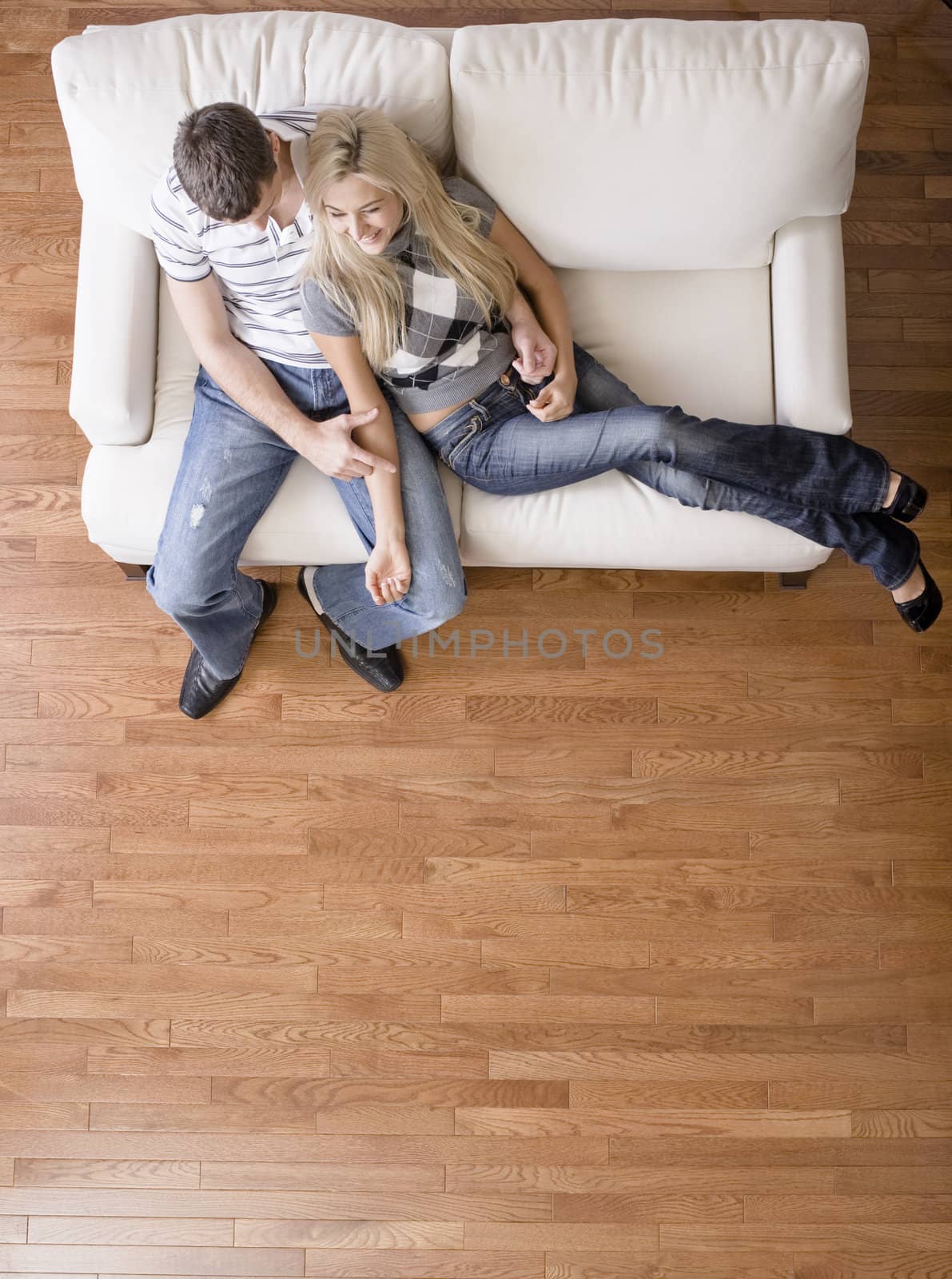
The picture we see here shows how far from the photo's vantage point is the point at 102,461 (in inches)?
67.5

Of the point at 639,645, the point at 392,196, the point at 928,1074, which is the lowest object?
the point at 928,1074

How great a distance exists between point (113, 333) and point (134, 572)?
0.50 metres

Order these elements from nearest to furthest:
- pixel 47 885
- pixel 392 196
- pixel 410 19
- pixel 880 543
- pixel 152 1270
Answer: pixel 392 196 < pixel 880 543 < pixel 152 1270 < pixel 47 885 < pixel 410 19

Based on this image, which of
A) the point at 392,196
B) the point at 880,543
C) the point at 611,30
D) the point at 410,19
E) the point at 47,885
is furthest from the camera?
the point at 410,19

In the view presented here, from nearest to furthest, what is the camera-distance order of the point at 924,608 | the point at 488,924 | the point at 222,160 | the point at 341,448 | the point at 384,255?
1. the point at 222,160
2. the point at 384,255
3. the point at 341,448
4. the point at 924,608
5. the point at 488,924

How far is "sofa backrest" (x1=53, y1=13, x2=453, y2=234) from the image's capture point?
1521 millimetres

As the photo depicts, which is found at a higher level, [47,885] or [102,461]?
[102,461]

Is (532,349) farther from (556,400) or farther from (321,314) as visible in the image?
(321,314)

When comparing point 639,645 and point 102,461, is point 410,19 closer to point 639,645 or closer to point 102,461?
point 102,461

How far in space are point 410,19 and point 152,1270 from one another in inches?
103

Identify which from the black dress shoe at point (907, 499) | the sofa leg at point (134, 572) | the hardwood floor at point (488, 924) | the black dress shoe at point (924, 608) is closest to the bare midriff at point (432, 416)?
the hardwood floor at point (488, 924)

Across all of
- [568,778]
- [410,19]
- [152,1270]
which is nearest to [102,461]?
[568,778]

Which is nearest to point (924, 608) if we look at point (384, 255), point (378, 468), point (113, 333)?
point (378, 468)

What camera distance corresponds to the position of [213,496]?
1.62 meters
